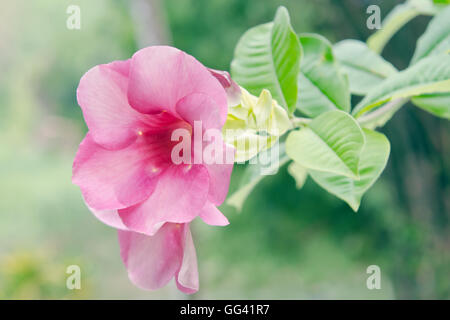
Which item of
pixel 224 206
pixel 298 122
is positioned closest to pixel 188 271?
pixel 298 122

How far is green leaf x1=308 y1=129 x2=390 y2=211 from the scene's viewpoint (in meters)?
0.30

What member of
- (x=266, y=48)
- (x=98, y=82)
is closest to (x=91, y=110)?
(x=98, y=82)

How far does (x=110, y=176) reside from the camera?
0.86 ft

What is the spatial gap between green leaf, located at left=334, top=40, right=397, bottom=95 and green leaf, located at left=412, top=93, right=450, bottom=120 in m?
0.08

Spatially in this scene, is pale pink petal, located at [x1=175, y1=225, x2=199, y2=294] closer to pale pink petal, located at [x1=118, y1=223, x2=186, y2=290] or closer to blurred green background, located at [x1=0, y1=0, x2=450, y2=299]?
Result: pale pink petal, located at [x1=118, y1=223, x2=186, y2=290]

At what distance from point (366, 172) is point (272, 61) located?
11cm

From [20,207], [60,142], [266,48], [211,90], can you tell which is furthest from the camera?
[60,142]

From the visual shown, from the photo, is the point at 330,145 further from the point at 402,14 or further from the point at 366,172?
the point at 402,14

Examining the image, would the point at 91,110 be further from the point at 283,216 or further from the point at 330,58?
the point at 283,216

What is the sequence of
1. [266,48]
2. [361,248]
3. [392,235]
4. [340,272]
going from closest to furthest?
[266,48]
[392,235]
[361,248]
[340,272]

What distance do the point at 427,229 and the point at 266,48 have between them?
1.92 metres

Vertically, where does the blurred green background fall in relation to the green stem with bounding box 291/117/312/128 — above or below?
above

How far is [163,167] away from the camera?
0.27 meters

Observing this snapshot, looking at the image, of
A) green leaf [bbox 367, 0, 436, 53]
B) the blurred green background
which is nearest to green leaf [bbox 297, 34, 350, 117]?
green leaf [bbox 367, 0, 436, 53]
